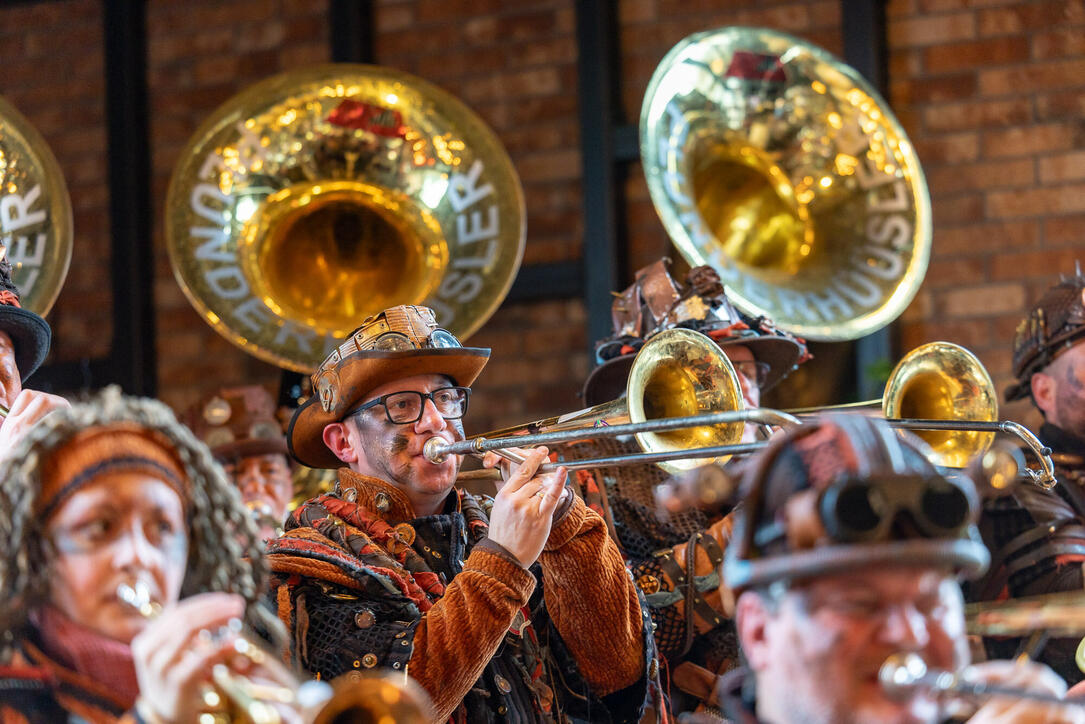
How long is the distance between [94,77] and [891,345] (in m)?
3.74

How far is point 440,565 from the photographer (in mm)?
3672

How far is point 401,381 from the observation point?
3.81m

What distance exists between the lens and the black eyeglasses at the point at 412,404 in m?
3.76

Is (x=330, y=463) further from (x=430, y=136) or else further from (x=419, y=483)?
(x=430, y=136)

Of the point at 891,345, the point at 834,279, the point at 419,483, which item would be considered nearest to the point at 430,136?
the point at 834,279

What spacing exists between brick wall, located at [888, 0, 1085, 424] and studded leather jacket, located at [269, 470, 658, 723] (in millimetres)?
3391

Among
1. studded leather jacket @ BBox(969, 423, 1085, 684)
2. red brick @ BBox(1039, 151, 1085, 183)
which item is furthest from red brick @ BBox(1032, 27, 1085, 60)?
studded leather jacket @ BBox(969, 423, 1085, 684)

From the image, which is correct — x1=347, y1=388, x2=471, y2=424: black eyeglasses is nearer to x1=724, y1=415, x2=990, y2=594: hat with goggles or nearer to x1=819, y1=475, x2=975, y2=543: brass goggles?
x1=724, y1=415, x2=990, y2=594: hat with goggles

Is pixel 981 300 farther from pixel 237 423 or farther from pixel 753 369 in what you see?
pixel 237 423

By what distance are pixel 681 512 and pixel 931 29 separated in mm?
3199

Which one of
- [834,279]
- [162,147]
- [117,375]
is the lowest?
[117,375]

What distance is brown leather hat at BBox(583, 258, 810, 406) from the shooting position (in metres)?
4.78

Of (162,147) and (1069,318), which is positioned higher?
(162,147)

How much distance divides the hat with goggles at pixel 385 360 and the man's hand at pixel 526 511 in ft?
1.57
